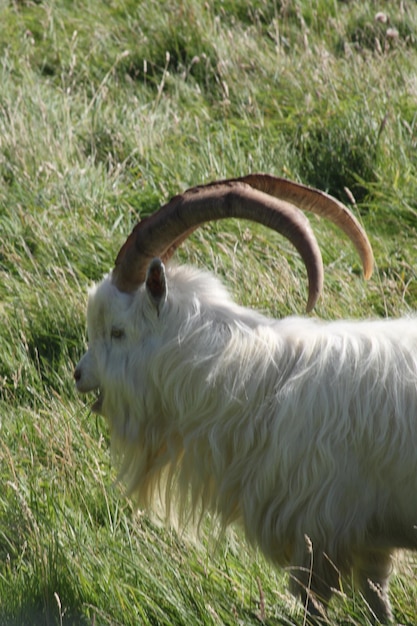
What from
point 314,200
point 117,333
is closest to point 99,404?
point 117,333

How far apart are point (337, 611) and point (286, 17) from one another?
669cm

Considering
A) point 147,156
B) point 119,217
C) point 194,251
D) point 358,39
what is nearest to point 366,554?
point 194,251

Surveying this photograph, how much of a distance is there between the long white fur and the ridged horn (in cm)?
14

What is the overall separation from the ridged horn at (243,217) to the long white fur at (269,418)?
0.14 meters

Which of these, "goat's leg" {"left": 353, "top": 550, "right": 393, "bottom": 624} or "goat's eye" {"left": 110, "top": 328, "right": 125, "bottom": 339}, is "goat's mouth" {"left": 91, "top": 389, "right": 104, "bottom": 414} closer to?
"goat's eye" {"left": 110, "top": 328, "right": 125, "bottom": 339}

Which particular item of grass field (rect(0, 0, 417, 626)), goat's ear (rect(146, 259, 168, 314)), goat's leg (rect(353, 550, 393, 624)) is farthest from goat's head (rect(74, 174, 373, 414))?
goat's leg (rect(353, 550, 393, 624))

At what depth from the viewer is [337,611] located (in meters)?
3.64

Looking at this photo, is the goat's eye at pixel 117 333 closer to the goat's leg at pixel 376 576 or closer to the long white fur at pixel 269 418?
the long white fur at pixel 269 418

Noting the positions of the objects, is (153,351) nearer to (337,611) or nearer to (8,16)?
(337,611)

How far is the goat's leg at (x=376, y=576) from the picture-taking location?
12.5ft

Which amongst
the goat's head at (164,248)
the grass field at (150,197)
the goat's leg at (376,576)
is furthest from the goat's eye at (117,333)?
the goat's leg at (376,576)

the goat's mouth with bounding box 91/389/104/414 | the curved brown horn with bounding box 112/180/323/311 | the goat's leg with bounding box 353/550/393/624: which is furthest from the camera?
the goat's mouth with bounding box 91/389/104/414

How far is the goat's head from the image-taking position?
3715 mm

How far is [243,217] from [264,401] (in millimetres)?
666
